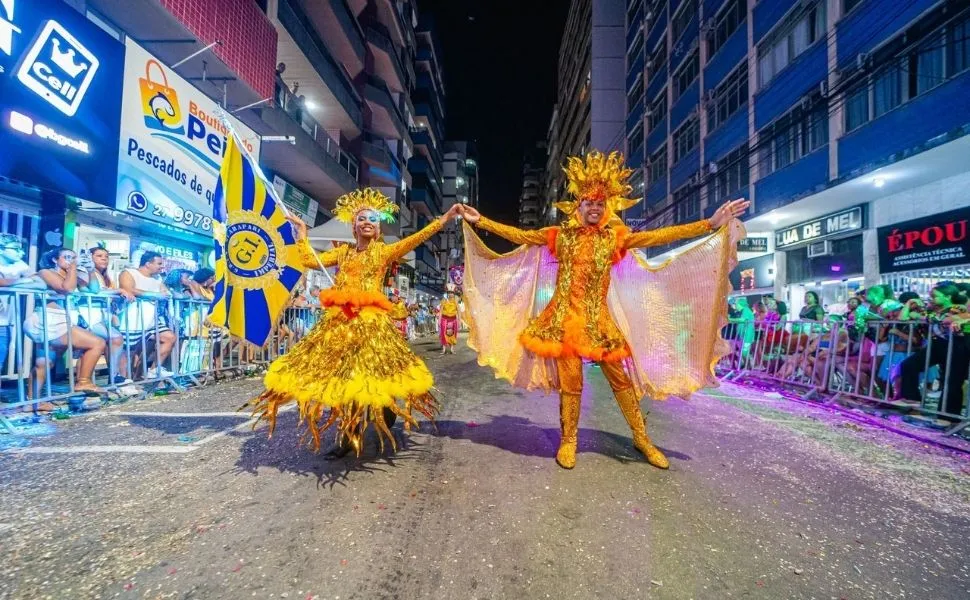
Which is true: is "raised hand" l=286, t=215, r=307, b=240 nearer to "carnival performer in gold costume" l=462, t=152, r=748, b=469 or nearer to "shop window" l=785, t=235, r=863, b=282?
"carnival performer in gold costume" l=462, t=152, r=748, b=469

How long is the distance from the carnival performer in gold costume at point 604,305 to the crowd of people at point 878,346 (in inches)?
155

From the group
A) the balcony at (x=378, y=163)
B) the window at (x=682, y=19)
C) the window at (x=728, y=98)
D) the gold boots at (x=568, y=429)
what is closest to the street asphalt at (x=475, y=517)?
the gold boots at (x=568, y=429)

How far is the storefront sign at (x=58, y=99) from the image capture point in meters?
5.90

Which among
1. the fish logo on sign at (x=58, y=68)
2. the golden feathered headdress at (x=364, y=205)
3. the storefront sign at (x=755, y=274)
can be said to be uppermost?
the fish logo on sign at (x=58, y=68)

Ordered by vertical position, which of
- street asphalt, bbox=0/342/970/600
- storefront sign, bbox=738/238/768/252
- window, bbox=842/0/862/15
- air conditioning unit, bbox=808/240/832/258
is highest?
window, bbox=842/0/862/15

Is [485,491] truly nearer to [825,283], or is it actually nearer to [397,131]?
[825,283]

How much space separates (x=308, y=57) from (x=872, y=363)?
17616mm

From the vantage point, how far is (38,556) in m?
1.96

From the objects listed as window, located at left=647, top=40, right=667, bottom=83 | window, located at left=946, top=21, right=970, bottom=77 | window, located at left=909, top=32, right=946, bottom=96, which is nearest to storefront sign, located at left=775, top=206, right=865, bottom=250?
window, located at left=909, top=32, right=946, bottom=96

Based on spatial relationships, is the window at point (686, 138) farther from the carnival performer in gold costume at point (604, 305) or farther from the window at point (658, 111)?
the carnival performer in gold costume at point (604, 305)

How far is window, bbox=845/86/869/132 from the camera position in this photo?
478 inches

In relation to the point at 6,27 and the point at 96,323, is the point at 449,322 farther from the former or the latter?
the point at 6,27

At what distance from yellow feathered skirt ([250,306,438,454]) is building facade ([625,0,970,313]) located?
11.1 m

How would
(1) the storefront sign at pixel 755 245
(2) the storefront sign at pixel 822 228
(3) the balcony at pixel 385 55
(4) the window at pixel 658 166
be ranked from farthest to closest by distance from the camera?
(4) the window at pixel 658 166, (3) the balcony at pixel 385 55, (1) the storefront sign at pixel 755 245, (2) the storefront sign at pixel 822 228
